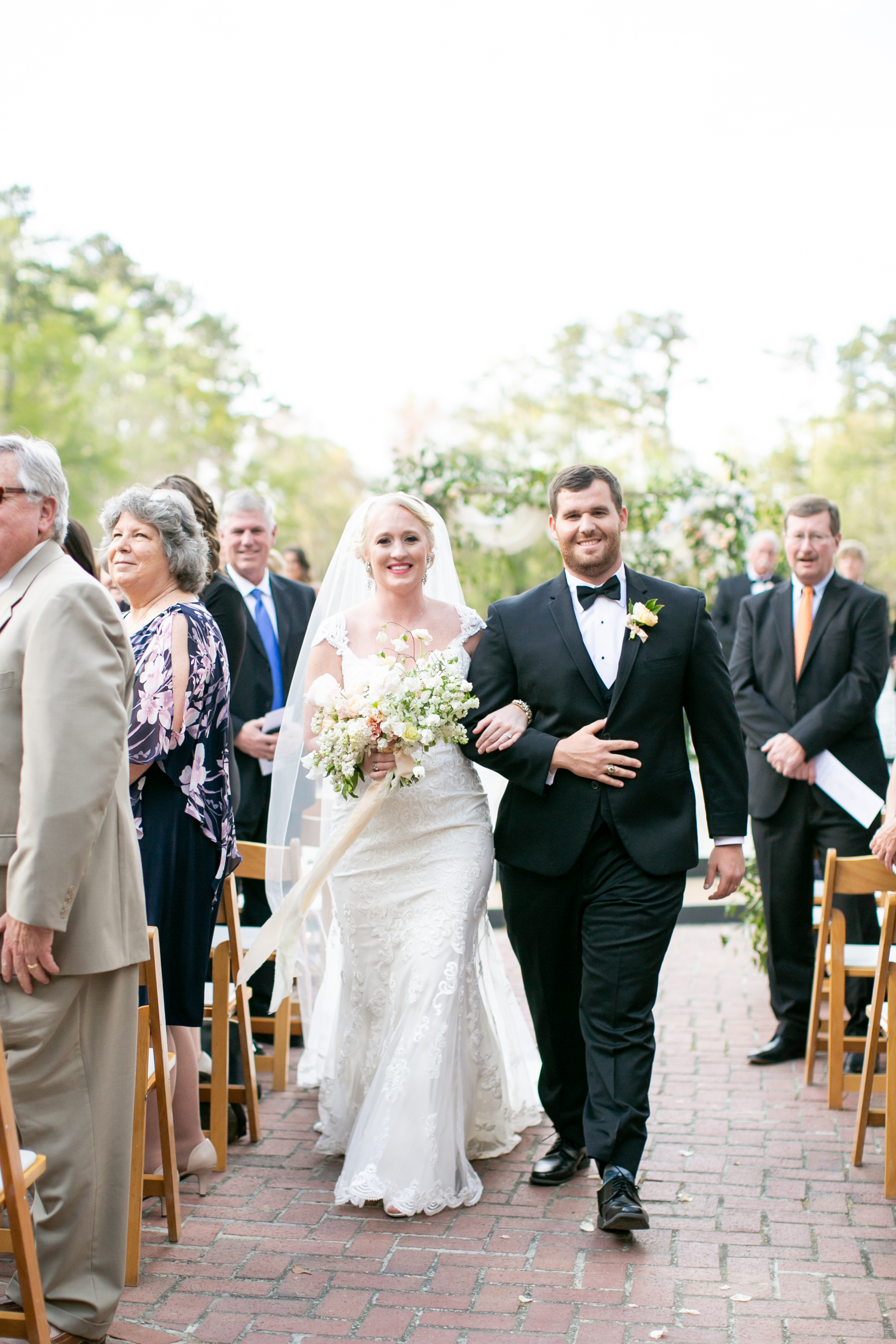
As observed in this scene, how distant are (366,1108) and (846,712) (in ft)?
9.96

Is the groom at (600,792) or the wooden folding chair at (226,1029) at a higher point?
the groom at (600,792)

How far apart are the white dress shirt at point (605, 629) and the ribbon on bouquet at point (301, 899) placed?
757 millimetres

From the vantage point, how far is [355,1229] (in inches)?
159

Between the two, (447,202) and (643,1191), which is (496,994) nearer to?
(643,1191)

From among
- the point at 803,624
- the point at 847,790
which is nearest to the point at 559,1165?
the point at 847,790

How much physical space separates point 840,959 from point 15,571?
144 inches

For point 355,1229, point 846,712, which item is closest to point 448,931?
point 355,1229

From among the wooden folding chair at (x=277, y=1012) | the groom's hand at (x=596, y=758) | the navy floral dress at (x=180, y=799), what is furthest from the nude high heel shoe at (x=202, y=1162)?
the groom's hand at (x=596, y=758)

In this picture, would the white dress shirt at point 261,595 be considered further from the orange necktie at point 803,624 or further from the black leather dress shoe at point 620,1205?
the black leather dress shoe at point 620,1205

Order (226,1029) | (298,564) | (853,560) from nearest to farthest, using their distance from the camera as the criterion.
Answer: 1. (226,1029)
2. (298,564)
3. (853,560)

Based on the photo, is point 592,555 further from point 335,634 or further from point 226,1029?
point 226,1029

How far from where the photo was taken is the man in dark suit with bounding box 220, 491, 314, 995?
6.10 metres

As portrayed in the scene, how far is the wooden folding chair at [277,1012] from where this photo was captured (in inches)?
200

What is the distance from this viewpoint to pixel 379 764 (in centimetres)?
437
